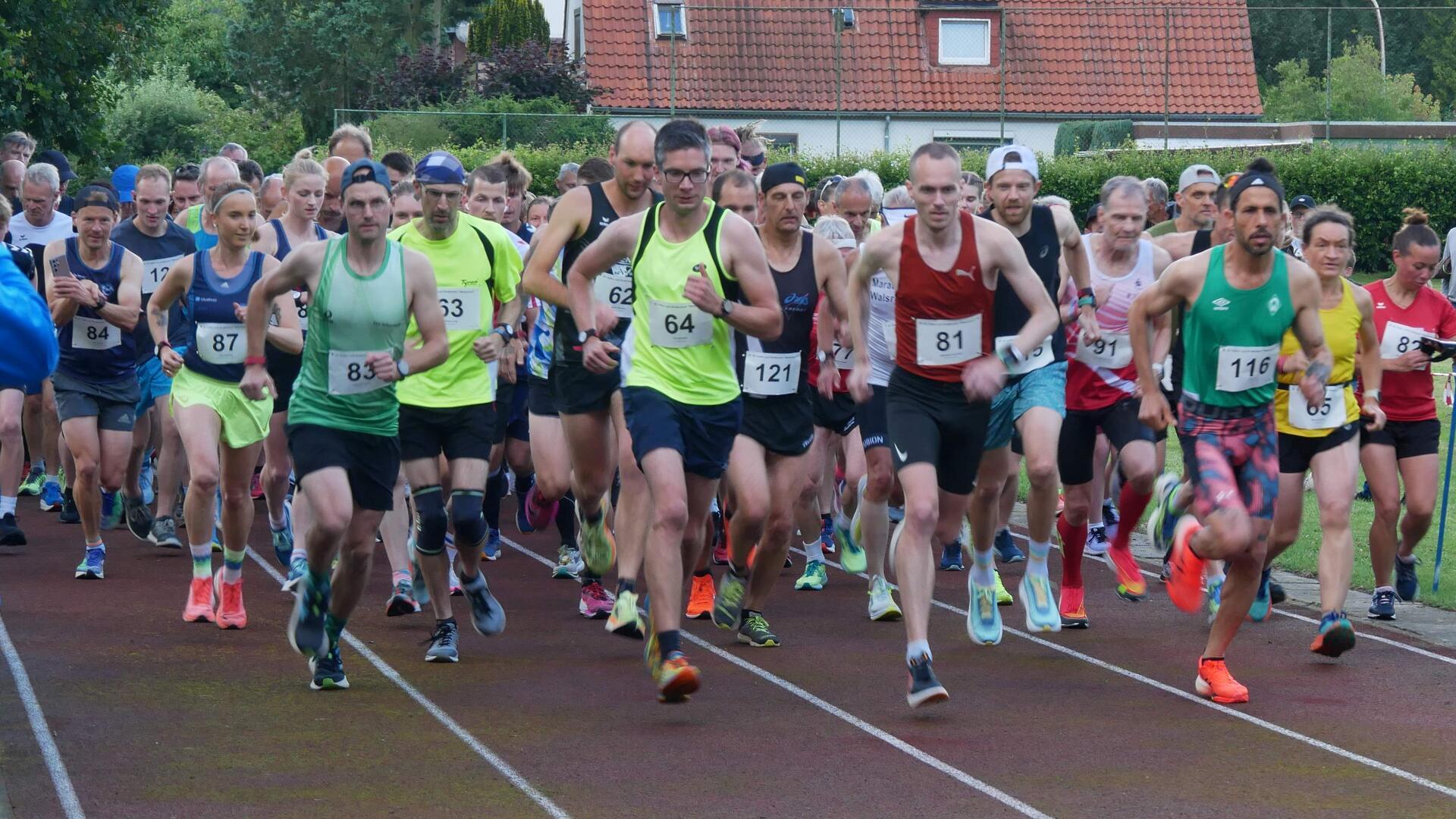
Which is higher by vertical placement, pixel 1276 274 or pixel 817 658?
pixel 1276 274

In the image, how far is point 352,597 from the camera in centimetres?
760

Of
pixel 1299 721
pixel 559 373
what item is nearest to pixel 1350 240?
pixel 1299 721

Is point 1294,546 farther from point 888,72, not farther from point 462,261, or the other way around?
point 888,72

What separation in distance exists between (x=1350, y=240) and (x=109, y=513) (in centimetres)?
816

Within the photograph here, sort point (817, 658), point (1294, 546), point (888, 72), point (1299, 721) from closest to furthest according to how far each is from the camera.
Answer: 1. point (1299, 721)
2. point (817, 658)
3. point (1294, 546)
4. point (888, 72)

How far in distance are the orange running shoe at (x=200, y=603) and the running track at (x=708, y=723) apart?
0.30 feet

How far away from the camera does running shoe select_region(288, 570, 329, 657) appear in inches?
294

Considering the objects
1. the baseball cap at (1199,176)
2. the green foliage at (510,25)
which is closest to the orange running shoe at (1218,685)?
the baseball cap at (1199,176)

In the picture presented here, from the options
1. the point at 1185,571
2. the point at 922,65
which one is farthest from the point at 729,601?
the point at 922,65

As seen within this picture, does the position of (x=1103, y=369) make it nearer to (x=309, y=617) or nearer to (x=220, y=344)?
(x=309, y=617)

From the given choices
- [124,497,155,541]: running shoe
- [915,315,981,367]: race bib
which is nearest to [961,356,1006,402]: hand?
[915,315,981,367]: race bib

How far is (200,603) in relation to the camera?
9320 millimetres

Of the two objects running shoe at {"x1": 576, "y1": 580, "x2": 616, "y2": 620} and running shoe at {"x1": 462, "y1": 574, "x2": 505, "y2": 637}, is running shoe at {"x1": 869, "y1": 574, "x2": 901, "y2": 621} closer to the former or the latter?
running shoe at {"x1": 576, "y1": 580, "x2": 616, "y2": 620}

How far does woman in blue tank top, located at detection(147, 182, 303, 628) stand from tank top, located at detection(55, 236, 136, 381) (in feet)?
5.34
